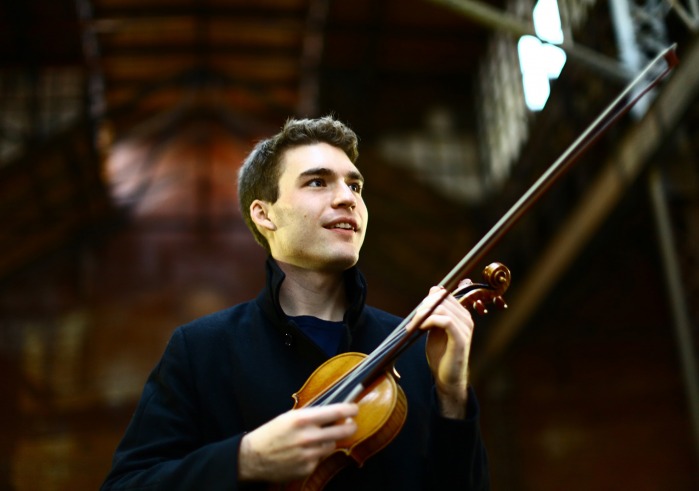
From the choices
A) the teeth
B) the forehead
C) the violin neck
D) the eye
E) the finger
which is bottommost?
the finger

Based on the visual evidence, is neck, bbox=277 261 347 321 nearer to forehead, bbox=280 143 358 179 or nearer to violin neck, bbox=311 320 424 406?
forehead, bbox=280 143 358 179

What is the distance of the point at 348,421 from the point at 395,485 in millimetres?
322

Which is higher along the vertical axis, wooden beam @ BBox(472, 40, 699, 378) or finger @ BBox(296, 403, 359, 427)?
wooden beam @ BBox(472, 40, 699, 378)

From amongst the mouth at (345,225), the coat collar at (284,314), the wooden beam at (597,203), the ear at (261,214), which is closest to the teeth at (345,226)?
the mouth at (345,225)

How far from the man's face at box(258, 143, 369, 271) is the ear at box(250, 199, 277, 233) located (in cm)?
4

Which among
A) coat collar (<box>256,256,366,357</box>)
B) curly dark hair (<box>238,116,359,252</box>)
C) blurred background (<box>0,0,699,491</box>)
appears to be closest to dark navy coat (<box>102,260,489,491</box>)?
coat collar (<box>256,256,366,357</box>)

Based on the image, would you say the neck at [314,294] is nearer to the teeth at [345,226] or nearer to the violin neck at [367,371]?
the teeth at [345,226]

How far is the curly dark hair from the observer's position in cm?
215

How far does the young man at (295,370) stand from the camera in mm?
1600

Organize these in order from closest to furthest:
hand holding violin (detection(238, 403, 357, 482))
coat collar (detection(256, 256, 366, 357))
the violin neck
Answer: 1. hand holding violin (detection(238, 403, 357, 482))
2. the violin neck
3. coat collar (detection(256, 256, 366, 357))

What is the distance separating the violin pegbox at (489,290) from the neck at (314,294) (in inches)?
15.8

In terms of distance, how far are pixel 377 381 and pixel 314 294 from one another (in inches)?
18.0

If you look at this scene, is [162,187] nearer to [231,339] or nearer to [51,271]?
[51,271]

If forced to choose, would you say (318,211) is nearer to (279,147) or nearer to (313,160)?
(313,160)
